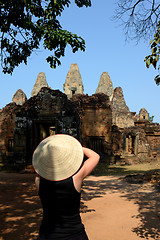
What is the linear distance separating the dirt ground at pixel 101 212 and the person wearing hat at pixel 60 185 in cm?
278

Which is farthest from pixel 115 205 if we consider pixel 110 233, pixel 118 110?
pixel 118 110

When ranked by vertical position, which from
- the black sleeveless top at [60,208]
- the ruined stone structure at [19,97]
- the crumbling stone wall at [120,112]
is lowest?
the black sleeveless top at [60,208]

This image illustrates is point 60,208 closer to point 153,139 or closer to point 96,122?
point 96,122

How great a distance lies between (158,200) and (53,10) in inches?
271

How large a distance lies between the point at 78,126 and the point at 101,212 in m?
6.87

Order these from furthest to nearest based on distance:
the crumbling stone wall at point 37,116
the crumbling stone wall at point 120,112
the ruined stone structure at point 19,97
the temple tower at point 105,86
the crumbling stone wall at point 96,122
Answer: the temple tower at point 105,86
the ruined stone structure at point 19,97
the crumbling stone wall at point 120,112
the crumbling stone wall at point 96,122
the crumbling stone wall at point 37,116

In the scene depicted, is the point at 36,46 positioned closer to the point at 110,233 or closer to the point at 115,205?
the point at 115,205

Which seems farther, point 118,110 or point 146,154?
point 118,110

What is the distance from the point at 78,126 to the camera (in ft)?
40.9

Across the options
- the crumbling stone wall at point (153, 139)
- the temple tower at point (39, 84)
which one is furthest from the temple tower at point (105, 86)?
the crumbling stone wall at point (153, 139)

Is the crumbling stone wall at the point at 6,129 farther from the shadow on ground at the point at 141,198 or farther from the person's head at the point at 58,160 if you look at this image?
the person's head at the point at 58,160

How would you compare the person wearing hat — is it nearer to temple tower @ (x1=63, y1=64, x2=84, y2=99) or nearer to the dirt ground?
the dirt ground

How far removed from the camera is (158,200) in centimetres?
695

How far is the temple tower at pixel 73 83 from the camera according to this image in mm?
32906
